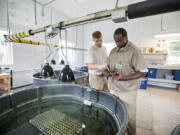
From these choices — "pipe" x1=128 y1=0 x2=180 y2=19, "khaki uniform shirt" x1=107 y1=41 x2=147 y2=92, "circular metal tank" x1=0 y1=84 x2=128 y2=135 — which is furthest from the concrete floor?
"pipe" x1=128 y1=0 x2=180 y2=19

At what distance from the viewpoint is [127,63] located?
42.6 inches

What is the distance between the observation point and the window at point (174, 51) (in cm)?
412

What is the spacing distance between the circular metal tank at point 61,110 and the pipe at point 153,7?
674mm

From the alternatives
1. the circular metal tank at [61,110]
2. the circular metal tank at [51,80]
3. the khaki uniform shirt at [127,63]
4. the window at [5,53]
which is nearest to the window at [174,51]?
the circular metal tank at [51,80]

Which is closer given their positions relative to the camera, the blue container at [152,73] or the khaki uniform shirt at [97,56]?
the khaki uniform shirt at [97,56]

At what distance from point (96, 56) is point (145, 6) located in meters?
1.16

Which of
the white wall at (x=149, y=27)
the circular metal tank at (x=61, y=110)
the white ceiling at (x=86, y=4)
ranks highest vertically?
the white ceiling at (x=86, y=4)

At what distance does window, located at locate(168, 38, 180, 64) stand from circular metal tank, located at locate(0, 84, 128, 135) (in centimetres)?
494

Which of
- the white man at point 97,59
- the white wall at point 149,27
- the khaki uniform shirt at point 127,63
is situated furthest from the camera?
the white wall at point 149,27

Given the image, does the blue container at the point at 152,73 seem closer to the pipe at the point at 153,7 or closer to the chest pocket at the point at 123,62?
the chest pocket at the point at 123,62

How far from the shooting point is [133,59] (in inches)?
41.2

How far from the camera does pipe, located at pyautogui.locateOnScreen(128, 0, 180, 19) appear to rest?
1.58 ft

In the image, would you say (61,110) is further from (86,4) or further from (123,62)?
(86,4)

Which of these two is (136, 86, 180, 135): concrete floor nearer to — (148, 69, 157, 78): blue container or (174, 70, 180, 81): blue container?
(174, 70, 180, 81): blue container
